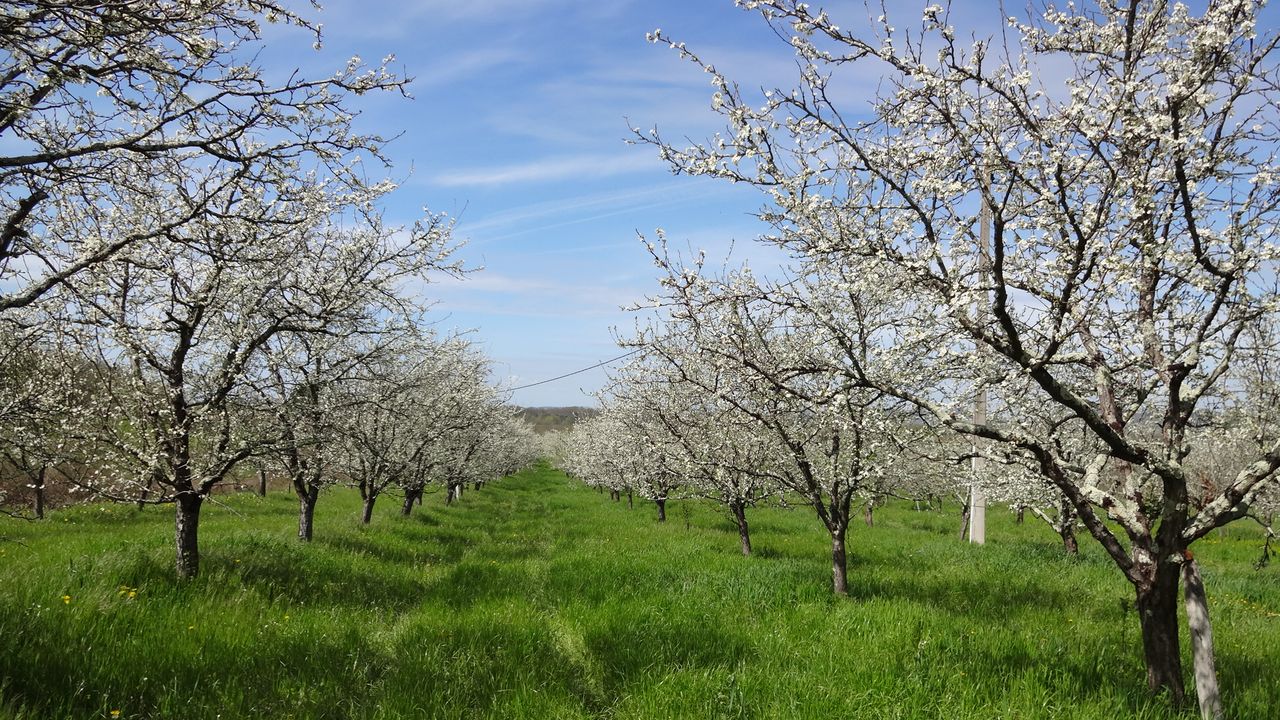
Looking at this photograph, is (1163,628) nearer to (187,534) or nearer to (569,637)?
(569,637)

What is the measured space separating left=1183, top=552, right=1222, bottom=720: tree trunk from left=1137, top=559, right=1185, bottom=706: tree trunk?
0.12 metres

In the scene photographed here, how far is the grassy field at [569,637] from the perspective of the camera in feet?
17.8

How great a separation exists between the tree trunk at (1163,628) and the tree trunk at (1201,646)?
0.38ft

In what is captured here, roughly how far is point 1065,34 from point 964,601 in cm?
773

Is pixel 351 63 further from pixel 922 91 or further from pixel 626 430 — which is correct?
pixel 626 430

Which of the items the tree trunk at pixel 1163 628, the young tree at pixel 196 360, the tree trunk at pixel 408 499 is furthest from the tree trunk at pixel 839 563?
the tree trunk at pixel 408 499

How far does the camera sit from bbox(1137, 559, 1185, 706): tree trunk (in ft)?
16.9

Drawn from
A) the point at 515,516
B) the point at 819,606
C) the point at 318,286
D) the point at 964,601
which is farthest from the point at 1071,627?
the point at 515,516

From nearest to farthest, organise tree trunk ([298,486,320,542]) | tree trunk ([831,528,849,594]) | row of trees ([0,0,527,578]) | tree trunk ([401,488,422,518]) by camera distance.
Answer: row of trees ([0,0,527,578]) → tree trunk ([831,528,849,594]) → tree trunk ([298,486,320,542]) → tree trunk ([401,488,422,518])

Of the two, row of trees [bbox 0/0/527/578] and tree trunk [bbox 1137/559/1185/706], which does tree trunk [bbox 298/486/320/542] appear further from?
tree trunk [bbox 1137/559/1185/706]

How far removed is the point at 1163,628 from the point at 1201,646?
281 millimetres

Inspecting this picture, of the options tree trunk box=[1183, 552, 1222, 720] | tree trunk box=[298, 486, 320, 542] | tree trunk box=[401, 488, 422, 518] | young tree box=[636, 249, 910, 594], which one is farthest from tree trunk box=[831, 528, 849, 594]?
tree trunk box=[401, 488, 422, 518]

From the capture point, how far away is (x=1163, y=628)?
207 inches

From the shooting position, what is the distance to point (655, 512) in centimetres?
2680
